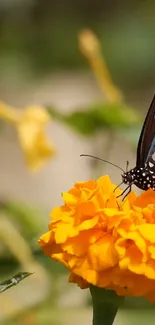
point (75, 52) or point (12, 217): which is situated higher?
point (75, 52)

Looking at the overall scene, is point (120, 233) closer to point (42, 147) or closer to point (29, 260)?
point (29, 260)

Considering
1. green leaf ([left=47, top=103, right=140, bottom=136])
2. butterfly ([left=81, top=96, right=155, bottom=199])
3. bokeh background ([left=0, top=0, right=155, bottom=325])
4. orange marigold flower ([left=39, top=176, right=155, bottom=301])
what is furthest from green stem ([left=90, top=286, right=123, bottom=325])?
bokeh background ([left=0, top=0, right=155, bottom=325])

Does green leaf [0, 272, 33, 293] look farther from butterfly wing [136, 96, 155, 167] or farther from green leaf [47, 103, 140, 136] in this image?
green leaf [47, 103, 140, 136]

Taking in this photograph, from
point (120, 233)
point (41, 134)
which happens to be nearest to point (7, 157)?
point (41, 134)

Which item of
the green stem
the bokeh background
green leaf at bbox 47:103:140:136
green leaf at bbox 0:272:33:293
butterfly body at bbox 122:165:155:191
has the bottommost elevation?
the green stem

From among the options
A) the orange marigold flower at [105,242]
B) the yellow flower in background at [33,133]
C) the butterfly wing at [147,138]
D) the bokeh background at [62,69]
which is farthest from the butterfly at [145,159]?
the bokeh background at [62,69]

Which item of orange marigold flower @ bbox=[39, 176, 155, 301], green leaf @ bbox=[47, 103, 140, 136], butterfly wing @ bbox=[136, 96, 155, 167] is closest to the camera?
orange marigold flower @ bbox=[39, 176, 155, 301]

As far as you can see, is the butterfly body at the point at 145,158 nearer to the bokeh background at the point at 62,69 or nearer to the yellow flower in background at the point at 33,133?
the yellow flower in background at the point at 33,133
